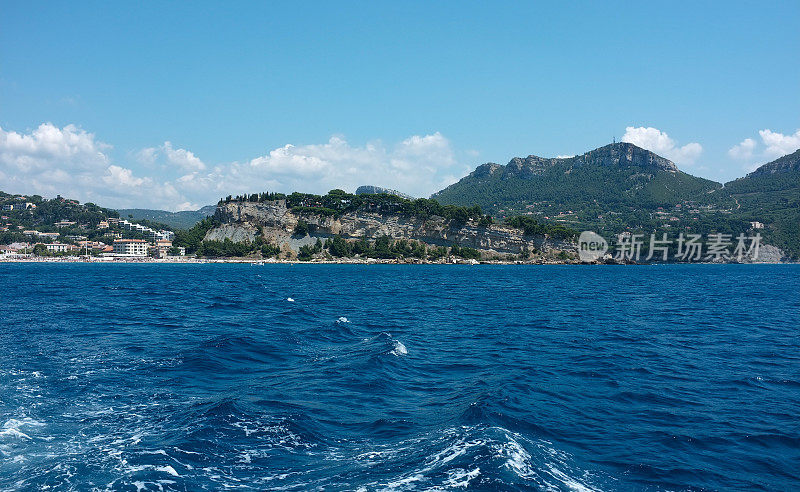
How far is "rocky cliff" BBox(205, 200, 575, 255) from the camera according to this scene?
16312 centimetres

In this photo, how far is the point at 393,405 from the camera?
14.6 metres

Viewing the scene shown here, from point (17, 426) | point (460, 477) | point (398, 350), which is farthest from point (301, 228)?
point (460, 477)

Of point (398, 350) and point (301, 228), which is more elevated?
point (301, 228)

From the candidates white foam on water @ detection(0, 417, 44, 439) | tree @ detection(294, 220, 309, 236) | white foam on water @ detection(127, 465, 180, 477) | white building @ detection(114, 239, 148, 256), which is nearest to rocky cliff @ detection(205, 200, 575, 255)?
tree @ detection(294, 220, 309, 236)

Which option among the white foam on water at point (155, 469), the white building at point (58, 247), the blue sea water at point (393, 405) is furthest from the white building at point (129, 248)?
the white foam on water at point (155, 469)

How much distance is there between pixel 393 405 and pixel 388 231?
5971 inches

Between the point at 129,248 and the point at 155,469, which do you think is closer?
the point at 155,469

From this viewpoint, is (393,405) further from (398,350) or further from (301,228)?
(301,228)

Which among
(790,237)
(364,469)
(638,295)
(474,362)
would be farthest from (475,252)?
(364,469)

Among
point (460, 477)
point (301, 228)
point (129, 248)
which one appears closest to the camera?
point (460, 477)

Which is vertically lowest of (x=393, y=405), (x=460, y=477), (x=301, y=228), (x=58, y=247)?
(x=58, y=247)

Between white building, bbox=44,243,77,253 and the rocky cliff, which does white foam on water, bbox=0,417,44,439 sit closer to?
the rocky cliff

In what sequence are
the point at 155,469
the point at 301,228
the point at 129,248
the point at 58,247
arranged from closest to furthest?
the point at 155,469 → the point at 301,228 → the point at 58,247 → the point at 129,248

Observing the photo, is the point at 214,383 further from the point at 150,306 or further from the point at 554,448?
the point at 150,306
